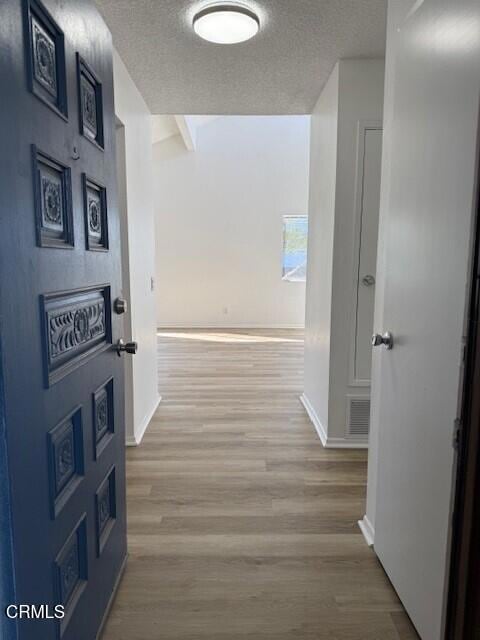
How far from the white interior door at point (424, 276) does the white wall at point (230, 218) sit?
5.89m

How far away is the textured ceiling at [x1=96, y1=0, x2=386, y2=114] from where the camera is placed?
6.55 feet

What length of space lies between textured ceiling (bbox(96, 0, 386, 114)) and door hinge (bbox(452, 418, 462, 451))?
1.95 meters

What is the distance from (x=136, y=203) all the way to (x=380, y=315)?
6.37ft

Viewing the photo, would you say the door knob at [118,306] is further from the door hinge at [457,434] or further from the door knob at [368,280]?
the door knob at [368,280]

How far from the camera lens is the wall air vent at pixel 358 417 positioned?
9.05 feet

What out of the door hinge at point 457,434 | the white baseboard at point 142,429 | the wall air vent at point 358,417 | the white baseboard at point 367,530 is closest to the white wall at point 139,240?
the white baseboard at point 142,429

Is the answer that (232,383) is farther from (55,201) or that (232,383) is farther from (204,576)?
(55,201)

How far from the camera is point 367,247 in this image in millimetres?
2686

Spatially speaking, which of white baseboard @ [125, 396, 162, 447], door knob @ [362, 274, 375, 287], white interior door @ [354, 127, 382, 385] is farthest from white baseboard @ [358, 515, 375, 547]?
white baseboard @ [125, 396, 162, 447]

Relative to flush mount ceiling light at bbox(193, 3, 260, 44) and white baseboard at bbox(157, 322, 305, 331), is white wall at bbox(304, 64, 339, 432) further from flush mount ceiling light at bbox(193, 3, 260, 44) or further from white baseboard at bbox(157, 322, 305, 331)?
white baseboard at bbox(157, 322, 305, 331)

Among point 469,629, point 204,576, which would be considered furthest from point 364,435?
point 469,629

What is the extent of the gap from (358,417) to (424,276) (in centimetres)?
169

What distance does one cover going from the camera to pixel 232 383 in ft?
13.9

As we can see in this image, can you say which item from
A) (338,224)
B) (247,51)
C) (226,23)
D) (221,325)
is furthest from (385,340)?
(221,325)
